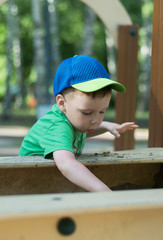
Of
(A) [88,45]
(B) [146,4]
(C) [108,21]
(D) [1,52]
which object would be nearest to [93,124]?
(C) [108,21]

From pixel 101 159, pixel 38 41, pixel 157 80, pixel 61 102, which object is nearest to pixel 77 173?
pixel 101 159

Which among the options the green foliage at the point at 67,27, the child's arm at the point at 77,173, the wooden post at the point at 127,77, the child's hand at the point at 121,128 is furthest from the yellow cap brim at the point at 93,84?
the green foliage at the point at 67,27

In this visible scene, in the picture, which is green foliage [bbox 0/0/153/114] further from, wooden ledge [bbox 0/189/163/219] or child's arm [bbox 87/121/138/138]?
wooden ledge [bbox 0/189/163/219]

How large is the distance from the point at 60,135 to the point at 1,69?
27.9 m

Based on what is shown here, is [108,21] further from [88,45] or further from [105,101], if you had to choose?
[88,45]

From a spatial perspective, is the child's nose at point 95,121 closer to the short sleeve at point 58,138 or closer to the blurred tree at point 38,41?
the short sleeve at point 58,138

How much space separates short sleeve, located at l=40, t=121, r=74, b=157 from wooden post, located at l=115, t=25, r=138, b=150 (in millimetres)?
2296

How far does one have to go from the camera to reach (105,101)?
1.72m

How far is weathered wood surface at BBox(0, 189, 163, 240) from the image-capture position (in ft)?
2.96

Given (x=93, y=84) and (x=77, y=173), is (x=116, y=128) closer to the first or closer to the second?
(x=93, y=84)

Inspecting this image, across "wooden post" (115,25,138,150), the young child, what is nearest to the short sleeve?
the young child

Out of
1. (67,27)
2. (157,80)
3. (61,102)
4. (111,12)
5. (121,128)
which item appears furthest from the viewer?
(67,27)

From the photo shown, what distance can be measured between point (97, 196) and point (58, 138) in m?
0.71

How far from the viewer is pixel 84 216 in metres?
0.94
